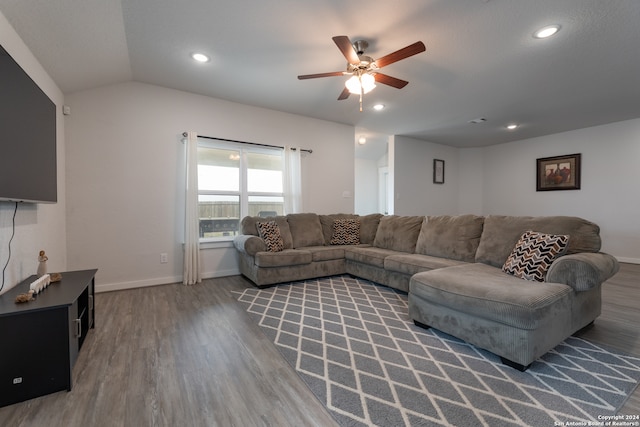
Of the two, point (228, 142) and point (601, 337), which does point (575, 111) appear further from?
point (228, 142)

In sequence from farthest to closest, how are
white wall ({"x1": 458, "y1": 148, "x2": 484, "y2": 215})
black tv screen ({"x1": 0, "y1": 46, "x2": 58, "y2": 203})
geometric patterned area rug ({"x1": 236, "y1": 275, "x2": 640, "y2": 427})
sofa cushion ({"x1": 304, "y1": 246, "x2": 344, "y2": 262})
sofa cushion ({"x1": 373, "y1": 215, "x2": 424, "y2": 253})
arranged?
white wall ({"x1": 458, "y1": 148, "x2": 484, "y2": 215})
sofa cushion ({"x1": 304, "y1": 246, "x2": 344, "y2": 262})
sofa cushion ({"x1": 373, "y1": 215, "x2": 424, "y2": 253})
black tv screen ({"x1": 0, "y1": 46, "x2": 58, "y2": 203})
geometric patterned area rug ({"x1": 236, "y1": 275, "x2": 640, "y2": 427})

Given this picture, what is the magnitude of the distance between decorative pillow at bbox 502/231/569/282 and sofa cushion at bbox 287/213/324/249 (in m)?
2.53

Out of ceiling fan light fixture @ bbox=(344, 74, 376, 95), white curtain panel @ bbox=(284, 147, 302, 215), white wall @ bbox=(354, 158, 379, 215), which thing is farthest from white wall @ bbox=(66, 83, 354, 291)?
white wall @ bbox=(354, 158, 379, 215)

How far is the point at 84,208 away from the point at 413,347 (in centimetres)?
382

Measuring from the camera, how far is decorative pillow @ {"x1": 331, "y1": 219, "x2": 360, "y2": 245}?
171 inches

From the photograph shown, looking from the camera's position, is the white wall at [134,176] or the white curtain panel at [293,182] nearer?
the white wall at [134,176]

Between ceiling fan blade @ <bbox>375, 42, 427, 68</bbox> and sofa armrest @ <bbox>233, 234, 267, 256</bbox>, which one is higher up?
ceiling fan blade @ <bbox>375, 42, 427, 68</bbox>

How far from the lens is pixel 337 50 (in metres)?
2.74

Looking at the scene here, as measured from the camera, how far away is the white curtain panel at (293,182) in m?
4.56

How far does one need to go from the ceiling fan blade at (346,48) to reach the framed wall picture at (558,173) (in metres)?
5.69

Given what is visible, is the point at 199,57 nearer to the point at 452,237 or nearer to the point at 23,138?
the point at 23,138

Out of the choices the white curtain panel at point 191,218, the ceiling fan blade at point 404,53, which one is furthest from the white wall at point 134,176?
the ceiling fan blade at point 404,53

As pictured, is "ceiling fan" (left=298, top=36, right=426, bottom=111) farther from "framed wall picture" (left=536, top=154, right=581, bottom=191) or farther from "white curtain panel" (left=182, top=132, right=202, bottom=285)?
"framed wall picture" (left=536, top=154, right=581, bottom=191)

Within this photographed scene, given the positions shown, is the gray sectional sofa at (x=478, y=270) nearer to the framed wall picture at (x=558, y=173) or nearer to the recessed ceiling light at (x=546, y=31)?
the recessed ceiling light at (x=546, y=31)
